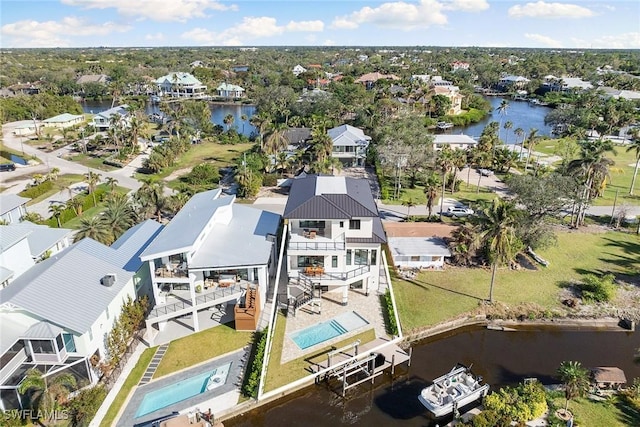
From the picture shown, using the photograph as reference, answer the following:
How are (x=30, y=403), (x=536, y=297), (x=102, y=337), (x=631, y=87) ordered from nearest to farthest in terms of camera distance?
(x=30, y=403), (x=102, y=337), (x=536, y=297), (x=631, y=87)

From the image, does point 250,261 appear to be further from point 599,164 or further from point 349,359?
point 599,164

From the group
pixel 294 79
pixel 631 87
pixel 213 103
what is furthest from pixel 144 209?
pixel 631 87

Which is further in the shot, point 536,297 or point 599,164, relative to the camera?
point 599,164

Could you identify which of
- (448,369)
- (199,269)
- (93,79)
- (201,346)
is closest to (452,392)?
(448,369)

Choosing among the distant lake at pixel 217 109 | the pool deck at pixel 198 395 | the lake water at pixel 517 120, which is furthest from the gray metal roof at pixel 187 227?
the distant lake at pixel 217 109

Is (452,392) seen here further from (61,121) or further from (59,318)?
(61,121)

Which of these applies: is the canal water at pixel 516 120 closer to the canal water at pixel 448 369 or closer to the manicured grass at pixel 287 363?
the canal water at pixel 448 369

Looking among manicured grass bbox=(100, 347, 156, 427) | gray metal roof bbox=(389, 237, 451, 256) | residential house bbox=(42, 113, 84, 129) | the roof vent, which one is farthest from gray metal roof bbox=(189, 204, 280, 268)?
residential house bbox=(42, 113, 84, 129)
